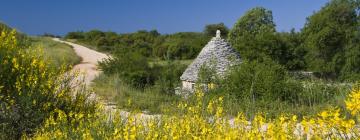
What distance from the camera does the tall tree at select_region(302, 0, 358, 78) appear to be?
40.3 meters

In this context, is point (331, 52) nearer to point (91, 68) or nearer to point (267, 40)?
point (267, 40)

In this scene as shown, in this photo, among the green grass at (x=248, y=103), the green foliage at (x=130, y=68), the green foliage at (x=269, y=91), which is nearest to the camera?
the green grass at (x=248, y=103)

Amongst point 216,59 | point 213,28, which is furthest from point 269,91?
point 213,28

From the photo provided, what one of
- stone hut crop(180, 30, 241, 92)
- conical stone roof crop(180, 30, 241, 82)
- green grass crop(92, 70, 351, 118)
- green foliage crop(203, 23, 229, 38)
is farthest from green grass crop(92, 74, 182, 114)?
green foliage crop(203, 23, 229, 38)

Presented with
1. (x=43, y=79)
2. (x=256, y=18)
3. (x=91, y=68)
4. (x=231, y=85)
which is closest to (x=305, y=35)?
(x=256, y=18)

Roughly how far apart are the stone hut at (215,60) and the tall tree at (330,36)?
1944 cm

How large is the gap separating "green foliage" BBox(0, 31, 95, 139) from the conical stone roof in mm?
11549

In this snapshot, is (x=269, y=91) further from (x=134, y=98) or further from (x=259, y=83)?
(x=134, y=98)

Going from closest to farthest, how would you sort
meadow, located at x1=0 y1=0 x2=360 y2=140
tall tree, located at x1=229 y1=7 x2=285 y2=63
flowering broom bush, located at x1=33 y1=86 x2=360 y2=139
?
flowering broom bush, located at x1=33 y1=86 x2=360 y2=139 < meadow, located at x1=0 y1=0 x2=360 y2=140 < tall tree, located at x1=229 y1=7 x2=285 y2=63

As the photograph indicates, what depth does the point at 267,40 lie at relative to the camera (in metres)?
37.7

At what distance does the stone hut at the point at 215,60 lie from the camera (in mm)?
20578

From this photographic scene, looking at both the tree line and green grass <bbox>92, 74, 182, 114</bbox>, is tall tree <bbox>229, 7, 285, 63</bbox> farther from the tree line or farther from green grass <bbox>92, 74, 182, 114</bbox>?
green grass <bbox>92, 74, 182, 114</bbox>

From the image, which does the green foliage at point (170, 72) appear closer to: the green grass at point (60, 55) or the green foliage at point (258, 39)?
the green grass at point (60, 55)

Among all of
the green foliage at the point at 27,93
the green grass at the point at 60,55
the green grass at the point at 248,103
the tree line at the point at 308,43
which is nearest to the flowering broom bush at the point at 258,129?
the green foliage at the point at 27,93
